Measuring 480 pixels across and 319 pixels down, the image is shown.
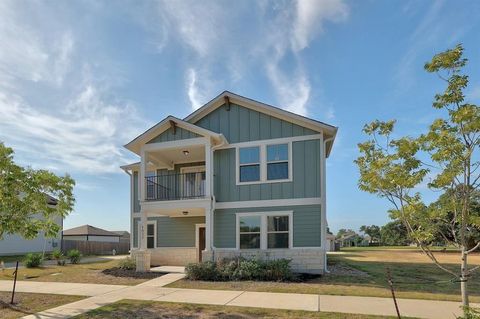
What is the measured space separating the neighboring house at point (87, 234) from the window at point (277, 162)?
36752mm

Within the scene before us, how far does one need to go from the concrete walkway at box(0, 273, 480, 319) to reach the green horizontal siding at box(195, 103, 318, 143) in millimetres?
7169

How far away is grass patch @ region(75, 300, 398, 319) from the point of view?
8367mm

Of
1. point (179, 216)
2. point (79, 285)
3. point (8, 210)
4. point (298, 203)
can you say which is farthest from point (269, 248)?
point (8, 210)

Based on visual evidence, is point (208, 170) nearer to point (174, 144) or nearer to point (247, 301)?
point (174, 144)

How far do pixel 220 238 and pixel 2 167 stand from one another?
9009mm

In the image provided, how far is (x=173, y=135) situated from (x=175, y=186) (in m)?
2.89

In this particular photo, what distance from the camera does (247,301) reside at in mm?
10000

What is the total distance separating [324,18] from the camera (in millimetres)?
13180

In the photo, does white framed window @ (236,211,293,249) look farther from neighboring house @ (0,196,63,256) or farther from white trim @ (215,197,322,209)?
neighboring house @ (0,196,63,256)

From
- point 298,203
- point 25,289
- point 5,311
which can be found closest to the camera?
point 5,311

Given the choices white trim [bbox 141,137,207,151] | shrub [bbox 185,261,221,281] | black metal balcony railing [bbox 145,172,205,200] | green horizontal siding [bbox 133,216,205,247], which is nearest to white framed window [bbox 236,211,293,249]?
shrub [bbox 185,261,221,281]

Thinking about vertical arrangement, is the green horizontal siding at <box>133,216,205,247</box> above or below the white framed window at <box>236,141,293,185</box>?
below

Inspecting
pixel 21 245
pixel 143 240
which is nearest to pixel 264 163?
pixel 143 240

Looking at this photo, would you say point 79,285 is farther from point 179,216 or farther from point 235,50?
point 235,50
